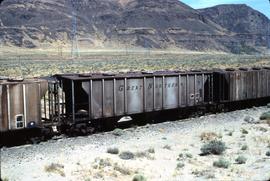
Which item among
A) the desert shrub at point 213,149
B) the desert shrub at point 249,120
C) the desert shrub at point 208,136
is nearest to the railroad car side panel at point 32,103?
the desert shrub at point 213,149

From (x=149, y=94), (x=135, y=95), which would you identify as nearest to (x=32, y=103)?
(x=135, y=95)

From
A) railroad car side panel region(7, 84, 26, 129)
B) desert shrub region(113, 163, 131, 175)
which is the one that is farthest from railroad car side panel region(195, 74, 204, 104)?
desert shrub region(113, 163, 131, 175)

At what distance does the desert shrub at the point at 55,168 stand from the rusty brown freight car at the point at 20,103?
4.44m

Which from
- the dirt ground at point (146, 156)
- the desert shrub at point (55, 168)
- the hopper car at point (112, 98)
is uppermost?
the hopper car at point (112, 98)

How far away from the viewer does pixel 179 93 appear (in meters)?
28.9

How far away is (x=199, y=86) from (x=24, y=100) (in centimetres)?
1350

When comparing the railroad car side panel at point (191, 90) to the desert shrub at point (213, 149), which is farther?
the railroad car side panel at point (191, 90)

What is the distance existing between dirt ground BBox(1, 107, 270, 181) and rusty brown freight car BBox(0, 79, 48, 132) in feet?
3.30

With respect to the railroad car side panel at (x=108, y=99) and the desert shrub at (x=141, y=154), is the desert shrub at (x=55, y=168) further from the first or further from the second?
the railroad car side panel at (x=108, y=99)

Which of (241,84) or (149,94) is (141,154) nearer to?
(149,94)

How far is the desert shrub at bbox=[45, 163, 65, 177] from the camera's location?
15586 millimetres

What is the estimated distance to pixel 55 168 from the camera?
15898 millimetres

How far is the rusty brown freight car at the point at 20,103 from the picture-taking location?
776 inches

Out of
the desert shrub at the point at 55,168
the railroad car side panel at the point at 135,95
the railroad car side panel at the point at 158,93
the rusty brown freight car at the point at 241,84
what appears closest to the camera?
the desert shrub at the point at 55,168
